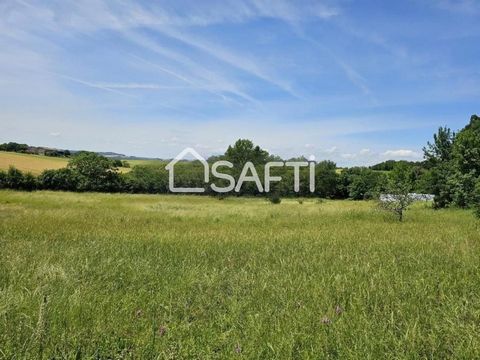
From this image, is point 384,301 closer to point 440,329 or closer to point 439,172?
point 440,329

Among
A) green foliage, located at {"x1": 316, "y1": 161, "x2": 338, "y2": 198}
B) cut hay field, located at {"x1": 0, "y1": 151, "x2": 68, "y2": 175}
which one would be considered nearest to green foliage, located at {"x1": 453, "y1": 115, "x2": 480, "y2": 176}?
green foliage, located at {"x1": 316, "y1": 161, "x2": 338, "y2": 198}

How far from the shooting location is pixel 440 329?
3.80 metres

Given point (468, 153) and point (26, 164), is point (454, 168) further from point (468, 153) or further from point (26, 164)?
point (26, 164)

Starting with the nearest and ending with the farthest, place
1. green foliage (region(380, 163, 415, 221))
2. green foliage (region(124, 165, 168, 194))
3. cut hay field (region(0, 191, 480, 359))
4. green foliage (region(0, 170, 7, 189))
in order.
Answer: cut hay field (region(0, 191, 480, 359)), green foliage (region(380, 163, 415, 221)), green foliage (region(0, 170, 7, 189)), green foliage (region(124, 165, 168, 194))

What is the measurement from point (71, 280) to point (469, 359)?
190 inches

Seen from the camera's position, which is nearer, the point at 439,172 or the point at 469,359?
the point at 469,359

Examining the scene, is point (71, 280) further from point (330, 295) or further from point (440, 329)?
point (440, 329)

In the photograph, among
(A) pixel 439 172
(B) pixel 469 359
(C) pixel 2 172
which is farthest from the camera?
(C) pixel 2 172

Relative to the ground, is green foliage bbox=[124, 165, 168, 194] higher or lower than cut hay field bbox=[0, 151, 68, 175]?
lower

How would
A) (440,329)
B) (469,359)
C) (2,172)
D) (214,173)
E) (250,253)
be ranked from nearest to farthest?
1. (469,359)
2. (440,329)
3. (250,253)
4. (2,172)
5. (214,173)

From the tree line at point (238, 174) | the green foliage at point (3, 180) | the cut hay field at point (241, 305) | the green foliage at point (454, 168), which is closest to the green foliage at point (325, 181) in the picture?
the tree line at point (238, 174)

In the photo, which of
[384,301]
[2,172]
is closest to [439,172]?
[384,301]

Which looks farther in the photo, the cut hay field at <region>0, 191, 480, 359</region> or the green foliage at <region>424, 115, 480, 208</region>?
the green foliage at <region>424, 115, 480, 208</region>

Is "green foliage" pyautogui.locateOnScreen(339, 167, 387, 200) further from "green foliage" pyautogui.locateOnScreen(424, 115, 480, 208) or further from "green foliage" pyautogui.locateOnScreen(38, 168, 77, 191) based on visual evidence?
"green foliage" pyautogui.locateOnScreen(38, 168, 77, 191)
